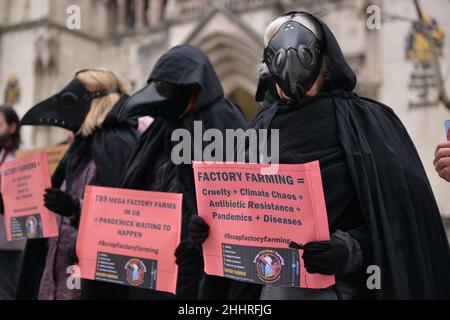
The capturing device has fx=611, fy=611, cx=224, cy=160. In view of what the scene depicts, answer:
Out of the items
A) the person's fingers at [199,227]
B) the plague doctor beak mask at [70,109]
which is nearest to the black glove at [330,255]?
the person's fingers at [199,227]

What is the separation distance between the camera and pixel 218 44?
58.3 feet

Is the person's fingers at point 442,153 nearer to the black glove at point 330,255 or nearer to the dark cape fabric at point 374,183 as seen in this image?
the dark cape fabric at point 374,183

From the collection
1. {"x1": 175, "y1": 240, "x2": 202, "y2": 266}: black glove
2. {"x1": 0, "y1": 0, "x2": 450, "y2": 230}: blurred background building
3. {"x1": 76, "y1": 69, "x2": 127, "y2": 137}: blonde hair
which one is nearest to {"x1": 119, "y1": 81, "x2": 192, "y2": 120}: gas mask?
{"x1": 76, "y1": 69, "x2": 127, "y2": 137}: blonde hair

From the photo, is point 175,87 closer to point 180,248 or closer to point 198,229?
point 180,248

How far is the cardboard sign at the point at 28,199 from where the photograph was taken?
4133 millimetres

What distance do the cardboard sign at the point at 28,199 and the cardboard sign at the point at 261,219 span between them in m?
1.77

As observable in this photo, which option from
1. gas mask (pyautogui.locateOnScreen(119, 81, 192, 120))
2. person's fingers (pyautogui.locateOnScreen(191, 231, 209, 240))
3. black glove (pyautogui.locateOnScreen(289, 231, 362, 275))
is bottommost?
black glove (pyautogui.locateOnScreen(289, 231, 362, 275))

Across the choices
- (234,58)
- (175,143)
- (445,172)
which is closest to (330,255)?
(445,172)

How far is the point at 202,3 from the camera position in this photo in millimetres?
18797

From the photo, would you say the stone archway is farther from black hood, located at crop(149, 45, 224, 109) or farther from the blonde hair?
black hood, located at crop(149, 45, 224, 109)

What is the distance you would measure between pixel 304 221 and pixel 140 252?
124 centimetres

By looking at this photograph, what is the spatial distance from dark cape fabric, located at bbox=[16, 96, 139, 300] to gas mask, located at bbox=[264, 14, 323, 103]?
73.2 inches

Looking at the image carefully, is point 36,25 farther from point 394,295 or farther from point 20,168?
point 394,295

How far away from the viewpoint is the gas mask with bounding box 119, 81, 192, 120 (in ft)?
12.6
